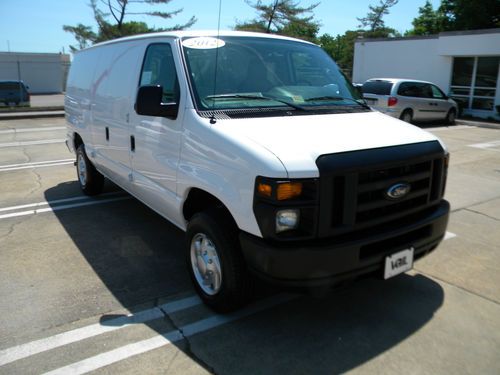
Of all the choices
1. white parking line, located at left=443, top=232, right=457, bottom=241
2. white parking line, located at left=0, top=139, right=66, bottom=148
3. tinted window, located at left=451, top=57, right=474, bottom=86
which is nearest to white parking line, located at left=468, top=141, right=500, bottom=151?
white parking line, located at left=443, top=232, right=457, bottom=241

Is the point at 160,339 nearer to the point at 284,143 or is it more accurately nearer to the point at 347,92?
the point at 284,143

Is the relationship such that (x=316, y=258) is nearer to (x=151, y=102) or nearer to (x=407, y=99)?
(x=151, y=102)

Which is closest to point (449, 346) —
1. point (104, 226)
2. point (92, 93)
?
point (104, 226)

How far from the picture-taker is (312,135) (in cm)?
328

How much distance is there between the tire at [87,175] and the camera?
670 centimetres

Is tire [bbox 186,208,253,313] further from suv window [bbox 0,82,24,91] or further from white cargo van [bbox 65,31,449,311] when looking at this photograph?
suv window [bbox 0,82,24,91]

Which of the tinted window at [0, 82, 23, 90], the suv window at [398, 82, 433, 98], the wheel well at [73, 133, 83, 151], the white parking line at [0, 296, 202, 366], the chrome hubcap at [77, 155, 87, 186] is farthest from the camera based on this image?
the tinted window at [0, 82, 23, 90]

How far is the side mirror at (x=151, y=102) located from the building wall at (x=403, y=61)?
20766 mm

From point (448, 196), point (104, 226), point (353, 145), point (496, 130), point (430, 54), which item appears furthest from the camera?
point (430, 54)

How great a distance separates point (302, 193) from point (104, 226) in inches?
136

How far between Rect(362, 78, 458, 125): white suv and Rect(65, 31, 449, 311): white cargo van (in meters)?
10.9

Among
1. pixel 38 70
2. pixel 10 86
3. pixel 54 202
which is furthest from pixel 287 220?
pixel 38 70

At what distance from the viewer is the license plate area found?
324 cm

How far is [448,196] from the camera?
716 cm
